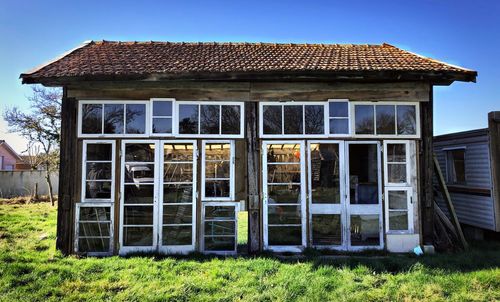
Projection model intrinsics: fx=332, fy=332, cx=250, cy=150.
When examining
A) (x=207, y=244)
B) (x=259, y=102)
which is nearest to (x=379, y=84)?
(x=259, y=102)

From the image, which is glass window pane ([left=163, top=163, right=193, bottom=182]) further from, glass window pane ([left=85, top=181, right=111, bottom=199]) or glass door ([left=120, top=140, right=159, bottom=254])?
glass window pane ([left=85, top=181, right=111, bottom=199])

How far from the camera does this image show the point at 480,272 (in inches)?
189

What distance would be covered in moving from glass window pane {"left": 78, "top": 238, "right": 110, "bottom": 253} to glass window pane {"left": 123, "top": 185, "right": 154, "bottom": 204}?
83 centimetres

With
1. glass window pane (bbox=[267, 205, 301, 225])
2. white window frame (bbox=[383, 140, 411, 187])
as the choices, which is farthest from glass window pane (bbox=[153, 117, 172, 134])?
white window frame (bbox=[383, 140, 411, 187])

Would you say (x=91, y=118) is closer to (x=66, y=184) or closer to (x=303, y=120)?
(x=66, y=184)

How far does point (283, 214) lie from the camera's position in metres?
6.25

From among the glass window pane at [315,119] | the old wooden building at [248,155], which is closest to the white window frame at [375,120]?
the old wooden building at [248,155]

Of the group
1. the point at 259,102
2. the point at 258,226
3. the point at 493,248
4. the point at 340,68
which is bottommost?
the point at 493,248

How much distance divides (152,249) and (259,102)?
11.0ft

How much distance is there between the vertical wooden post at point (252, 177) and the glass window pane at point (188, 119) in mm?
968

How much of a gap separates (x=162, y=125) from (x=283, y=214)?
283cm

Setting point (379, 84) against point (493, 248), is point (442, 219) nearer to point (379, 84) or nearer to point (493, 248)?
point (493, 248)

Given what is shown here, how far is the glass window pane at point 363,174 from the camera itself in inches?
250

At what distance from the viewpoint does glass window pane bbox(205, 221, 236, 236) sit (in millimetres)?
6137
